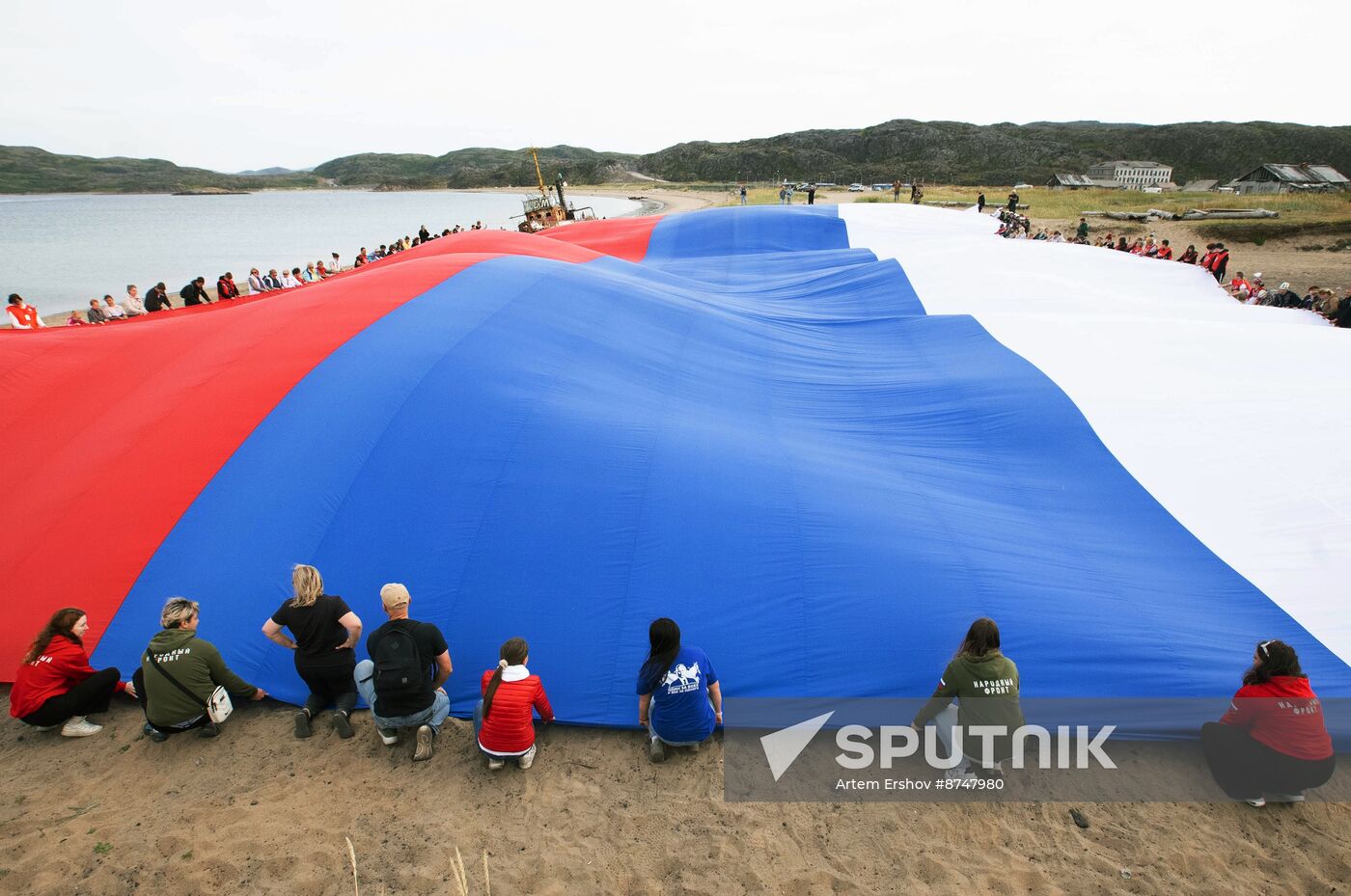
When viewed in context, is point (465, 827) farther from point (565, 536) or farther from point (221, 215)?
point (221, 215)

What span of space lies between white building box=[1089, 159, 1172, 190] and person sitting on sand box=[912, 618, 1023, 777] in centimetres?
9443

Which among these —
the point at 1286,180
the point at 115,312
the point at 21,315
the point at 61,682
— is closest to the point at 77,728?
the point at 61,682

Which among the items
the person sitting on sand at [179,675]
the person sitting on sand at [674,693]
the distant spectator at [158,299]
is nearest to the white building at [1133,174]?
the distant spectator at [158,299]

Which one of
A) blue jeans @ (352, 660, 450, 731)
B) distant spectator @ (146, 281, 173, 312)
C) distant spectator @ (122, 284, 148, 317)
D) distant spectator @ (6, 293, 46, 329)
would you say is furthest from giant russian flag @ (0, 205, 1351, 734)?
distant spectator @ (122, 284, 148, 317)

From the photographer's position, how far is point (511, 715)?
3.58 meters

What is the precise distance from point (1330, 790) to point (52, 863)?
671 cm

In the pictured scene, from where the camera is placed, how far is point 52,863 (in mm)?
3234

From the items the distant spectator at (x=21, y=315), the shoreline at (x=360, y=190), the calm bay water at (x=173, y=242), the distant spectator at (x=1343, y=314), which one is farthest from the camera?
the calm bay water at (x=173, y=242)

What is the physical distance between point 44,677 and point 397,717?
2.23 m

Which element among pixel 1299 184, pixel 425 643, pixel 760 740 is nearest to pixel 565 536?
pixel 425 643

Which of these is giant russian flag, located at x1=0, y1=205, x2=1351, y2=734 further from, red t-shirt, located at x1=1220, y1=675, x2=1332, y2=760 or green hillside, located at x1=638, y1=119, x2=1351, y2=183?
green hillside, located at x1=638, y1=119, x2=1351, y2=183

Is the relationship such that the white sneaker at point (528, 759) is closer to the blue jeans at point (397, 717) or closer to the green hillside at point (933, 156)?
the blue jeans at point (397, 717)

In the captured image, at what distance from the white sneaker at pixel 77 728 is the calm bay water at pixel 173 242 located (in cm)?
2724

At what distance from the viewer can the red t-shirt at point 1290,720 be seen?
11.0ft
